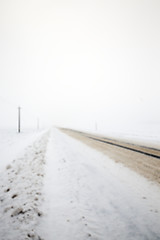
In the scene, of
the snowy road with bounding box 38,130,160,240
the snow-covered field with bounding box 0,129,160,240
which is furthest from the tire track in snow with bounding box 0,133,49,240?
the snowy road with bounding box 38,130,160,240

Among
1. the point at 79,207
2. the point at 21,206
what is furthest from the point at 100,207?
the point at 21,206

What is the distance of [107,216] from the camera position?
2.38m

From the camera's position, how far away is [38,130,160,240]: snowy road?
2.01 meters

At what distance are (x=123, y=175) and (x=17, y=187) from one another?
12.8 ft

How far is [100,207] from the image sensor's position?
2.67 meters

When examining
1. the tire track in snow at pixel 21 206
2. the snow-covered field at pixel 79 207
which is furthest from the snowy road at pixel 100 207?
the tire track in snow at pixel 21 206

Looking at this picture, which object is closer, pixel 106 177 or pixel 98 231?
pixel 98 231

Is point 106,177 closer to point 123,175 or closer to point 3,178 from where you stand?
point 123,175

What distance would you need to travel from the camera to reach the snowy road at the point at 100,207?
2.01m

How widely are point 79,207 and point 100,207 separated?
1.73 ft

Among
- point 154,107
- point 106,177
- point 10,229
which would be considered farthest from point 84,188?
point 154,107

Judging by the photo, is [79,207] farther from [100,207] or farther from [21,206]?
[21,206]

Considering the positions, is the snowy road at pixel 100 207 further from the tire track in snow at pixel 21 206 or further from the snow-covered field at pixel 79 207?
the tire track in snow at pixel 21 206

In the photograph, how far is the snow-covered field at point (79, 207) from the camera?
78.8 inches
